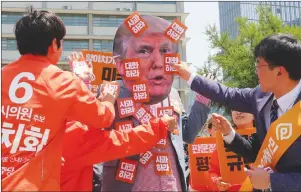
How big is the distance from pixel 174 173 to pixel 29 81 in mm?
1173

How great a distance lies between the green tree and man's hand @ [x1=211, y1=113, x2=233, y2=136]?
34.8 ft

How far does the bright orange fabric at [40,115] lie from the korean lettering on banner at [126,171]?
58 centimetres

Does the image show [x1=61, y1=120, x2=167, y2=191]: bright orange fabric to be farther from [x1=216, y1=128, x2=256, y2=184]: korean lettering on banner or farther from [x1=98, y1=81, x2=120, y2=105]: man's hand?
[x1=216, y1=128, x2=256, y2=184]: korean lettering on banner

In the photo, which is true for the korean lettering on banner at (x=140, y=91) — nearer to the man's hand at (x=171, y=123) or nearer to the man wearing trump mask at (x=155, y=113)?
the man wearing trump mask at (x=155, y=113)

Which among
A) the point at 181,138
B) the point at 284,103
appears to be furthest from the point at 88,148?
the point at 284,103

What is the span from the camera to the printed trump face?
272cm

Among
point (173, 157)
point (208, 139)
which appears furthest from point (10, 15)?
point (173, 157)

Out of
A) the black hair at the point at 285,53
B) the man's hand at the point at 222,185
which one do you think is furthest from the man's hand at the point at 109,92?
the man's hand at the point at 222,185

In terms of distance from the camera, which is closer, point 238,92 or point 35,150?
point 35,150

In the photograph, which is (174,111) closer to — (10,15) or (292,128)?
(292,128)

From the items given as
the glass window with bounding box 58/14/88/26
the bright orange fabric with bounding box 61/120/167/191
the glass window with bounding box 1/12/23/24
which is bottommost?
the bright orange fabric with bounding box 61/120/167/191

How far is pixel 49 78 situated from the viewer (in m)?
1.96

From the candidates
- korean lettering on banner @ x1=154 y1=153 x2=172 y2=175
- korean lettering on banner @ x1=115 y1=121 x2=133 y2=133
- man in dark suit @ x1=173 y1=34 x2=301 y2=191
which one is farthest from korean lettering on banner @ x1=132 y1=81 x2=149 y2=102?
korean lettering on banner @ x1=154 y1=153 x2=172 y2=175

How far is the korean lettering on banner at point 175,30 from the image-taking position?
8.87 ft
